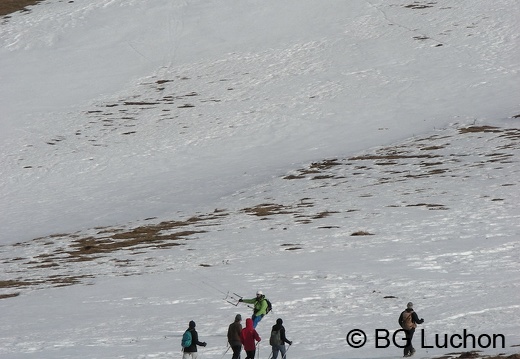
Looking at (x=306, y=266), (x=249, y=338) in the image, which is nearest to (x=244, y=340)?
(x=249, y=338)

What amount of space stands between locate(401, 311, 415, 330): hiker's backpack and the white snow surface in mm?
576

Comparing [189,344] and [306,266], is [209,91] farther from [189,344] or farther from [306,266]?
[189,344]

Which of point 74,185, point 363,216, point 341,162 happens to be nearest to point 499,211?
point 363,216

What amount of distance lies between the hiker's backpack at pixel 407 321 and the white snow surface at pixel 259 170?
0.58 metres

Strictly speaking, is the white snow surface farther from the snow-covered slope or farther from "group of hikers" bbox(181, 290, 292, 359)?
"group of hikers" bbox(181, 290, 292, 359)

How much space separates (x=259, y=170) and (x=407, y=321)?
27.5 metres

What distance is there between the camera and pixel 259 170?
43562 millimetres

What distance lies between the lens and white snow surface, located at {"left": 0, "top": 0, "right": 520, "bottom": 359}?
21.1 meters

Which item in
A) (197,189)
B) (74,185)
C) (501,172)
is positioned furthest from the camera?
(74,185)

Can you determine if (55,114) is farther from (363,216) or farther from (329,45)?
(363,216)

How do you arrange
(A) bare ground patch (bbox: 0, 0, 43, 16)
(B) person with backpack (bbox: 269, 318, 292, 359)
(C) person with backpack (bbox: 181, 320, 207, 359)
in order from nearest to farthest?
(C) person with backpack (bbox: 181, 320, 207, 359) < (B) person with backpack (bbox: 269, 318, 292, 359) < (A) bare ground patch (bbox: 0, 0, 43, 16)

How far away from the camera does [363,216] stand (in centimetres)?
3147

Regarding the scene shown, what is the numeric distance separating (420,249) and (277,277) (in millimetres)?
4269

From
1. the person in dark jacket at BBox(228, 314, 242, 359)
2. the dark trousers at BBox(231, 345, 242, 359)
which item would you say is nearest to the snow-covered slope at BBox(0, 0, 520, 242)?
the person in dark jacket at BBox(228, 314, 242, 359)
